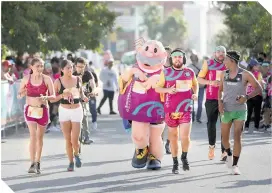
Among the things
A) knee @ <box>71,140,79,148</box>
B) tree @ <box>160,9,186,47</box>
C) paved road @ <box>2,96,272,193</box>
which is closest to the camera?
paved road @ <box>2,96,272,193</box>

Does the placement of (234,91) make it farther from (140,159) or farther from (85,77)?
(85,77)

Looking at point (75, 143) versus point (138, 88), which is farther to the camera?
point (75, 143)

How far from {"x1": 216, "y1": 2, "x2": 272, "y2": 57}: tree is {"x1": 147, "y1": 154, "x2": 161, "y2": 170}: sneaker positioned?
12.4 m

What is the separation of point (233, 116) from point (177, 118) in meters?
0.82

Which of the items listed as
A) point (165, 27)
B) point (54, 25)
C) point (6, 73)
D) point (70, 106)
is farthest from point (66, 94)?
point (165, 27)

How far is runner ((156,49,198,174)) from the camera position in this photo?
1341cm

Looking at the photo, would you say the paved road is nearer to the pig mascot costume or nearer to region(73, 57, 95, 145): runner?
the pig mascot costume

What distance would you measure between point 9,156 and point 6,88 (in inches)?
172

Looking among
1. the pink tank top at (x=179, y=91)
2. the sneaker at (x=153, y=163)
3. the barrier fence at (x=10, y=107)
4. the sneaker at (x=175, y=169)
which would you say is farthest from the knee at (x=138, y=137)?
the barrier fence at (x=10, y=107)

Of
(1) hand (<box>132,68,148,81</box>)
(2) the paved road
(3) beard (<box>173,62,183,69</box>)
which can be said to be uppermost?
(3) beard (<box>173,62,183,69</box>)

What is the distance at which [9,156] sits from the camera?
16219 mm

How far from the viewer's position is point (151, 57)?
44.7 feet

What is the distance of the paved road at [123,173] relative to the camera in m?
11.9

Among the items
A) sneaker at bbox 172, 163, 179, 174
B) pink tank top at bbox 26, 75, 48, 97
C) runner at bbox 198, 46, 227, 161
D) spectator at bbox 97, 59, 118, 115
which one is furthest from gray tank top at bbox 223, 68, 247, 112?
spectator at bbox 97, 59, 118, 115
